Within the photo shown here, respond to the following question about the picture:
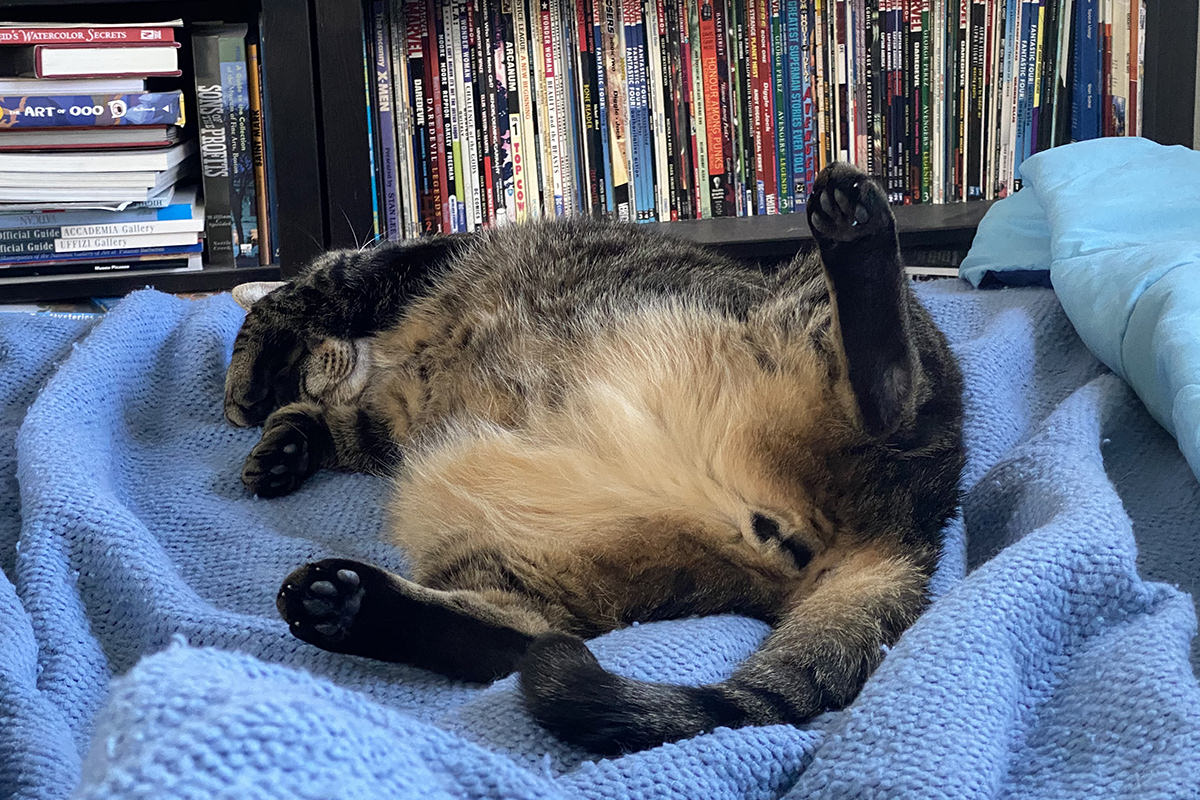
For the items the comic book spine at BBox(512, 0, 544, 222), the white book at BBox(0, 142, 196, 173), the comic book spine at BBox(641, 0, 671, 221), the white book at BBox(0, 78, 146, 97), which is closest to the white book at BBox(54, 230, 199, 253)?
the white book at BBox(0, 142, 196, 173)

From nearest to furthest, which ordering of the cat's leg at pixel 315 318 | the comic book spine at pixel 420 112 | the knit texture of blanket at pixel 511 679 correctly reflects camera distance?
the knit texture of blanket at pixel 511 679 < the cat's leg at pixel 315 318 < the comic book spine at pixel 420 112

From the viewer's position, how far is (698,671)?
29.9 inches

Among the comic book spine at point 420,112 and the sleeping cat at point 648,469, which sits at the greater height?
the comic book spine at point 420,112

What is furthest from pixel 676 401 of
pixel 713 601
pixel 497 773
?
pixel 497 773

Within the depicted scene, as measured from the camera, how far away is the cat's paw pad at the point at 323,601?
81 cm

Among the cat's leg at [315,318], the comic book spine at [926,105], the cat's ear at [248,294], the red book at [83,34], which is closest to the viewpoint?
the cat's leg at [315,318]

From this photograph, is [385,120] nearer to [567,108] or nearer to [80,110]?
[567,108]

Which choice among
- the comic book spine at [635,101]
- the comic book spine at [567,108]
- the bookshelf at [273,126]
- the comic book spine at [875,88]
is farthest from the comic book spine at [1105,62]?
the bookshelf at [273,126]

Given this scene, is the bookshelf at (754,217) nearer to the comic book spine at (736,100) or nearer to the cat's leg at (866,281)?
the comic book spine at (736,100)

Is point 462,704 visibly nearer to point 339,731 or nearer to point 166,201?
point 339,731

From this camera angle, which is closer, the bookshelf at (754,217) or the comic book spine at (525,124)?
the bookshelf at (754,217)

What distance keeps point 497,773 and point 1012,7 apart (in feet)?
6.64

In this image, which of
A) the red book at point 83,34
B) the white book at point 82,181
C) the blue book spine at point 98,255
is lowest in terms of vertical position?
the blue book spine at point 98,255

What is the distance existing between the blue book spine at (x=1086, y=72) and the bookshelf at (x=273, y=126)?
4.59ft
